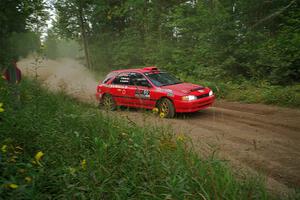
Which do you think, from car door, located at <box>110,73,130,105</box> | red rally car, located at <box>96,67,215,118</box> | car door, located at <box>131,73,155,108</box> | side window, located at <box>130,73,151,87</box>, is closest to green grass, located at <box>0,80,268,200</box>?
red rally car, located at <box>96,67,215,118</box>

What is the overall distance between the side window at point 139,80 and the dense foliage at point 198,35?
6.39 m

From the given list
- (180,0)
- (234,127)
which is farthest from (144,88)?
(180,0)

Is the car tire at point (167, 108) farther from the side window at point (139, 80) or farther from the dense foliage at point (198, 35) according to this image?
the dense foliage at point (198, 35)

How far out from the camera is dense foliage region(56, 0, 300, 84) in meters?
12.8

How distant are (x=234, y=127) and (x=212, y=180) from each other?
15.6 feet

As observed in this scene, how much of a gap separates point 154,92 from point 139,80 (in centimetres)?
97

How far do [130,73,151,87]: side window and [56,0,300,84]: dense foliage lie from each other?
6.39 metres

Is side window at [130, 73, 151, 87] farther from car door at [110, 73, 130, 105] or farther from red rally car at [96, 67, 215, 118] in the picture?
car door at [110, 73, 130, 105]

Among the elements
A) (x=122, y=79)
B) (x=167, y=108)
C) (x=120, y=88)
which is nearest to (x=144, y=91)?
(x=167, y=108)

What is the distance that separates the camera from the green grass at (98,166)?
288 centimetres

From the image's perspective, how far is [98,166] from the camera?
3.50m

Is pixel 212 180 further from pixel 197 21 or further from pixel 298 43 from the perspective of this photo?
pixel 197 21

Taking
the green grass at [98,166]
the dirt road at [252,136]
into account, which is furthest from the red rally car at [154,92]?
the green grass at [98,166]

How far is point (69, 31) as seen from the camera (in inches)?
1210
